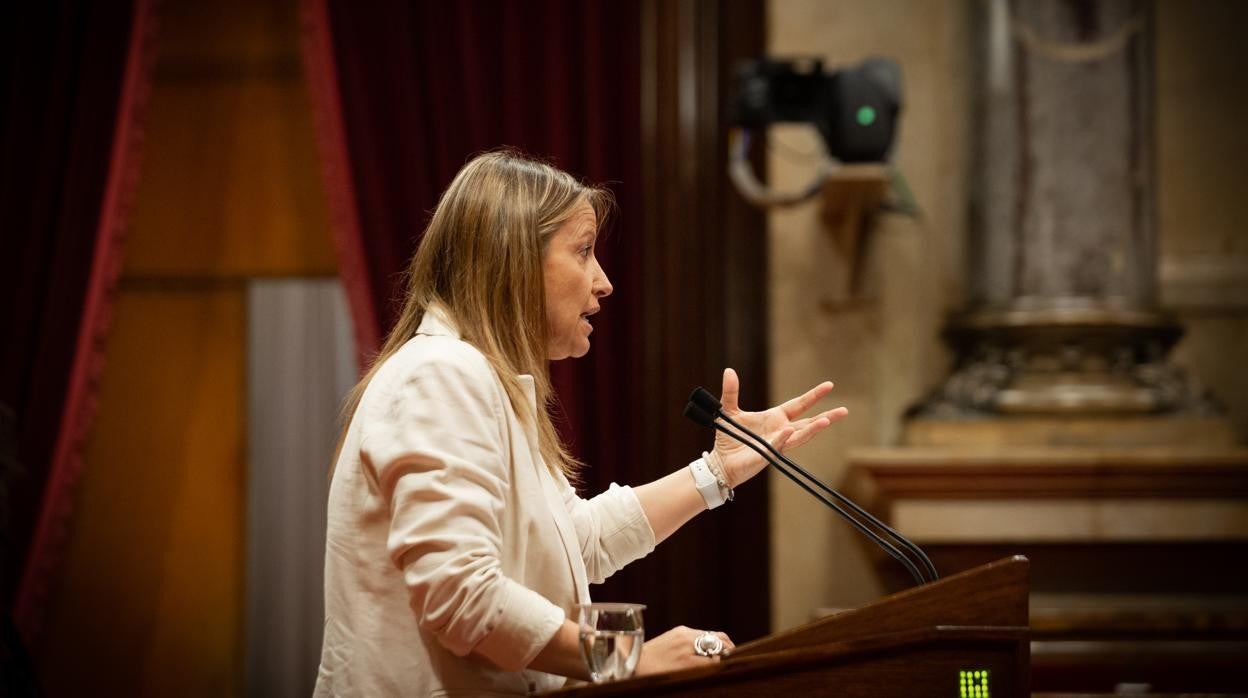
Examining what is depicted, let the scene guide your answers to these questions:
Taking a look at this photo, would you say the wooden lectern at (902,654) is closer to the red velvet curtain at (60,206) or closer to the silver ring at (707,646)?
the silver ring at (707,646)

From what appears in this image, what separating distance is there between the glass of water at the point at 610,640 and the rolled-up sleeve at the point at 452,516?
0.19 feet

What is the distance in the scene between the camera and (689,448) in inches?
138

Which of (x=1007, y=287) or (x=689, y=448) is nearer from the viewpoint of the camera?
(x=1007, y=287)

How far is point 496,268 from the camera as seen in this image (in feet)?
4.84

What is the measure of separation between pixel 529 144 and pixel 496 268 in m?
2.13

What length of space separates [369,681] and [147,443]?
2.81 metres

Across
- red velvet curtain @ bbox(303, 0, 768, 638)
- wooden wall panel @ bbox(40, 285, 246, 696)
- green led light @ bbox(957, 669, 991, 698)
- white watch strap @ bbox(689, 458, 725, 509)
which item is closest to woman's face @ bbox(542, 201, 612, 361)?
white watch strap @ bbox(689, 458, 725, 509)

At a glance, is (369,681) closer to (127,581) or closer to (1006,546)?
(1006,546)

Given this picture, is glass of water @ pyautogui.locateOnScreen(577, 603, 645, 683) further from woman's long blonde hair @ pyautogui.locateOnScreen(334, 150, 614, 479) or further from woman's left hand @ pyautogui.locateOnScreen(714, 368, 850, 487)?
woman's left hand @ pyautogui.locateOnScreen(714, 368, 850, 487)

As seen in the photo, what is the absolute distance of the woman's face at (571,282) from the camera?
154cm

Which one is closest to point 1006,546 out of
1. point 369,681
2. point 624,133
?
point 624,133

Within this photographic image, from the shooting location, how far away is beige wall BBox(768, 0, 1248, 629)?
129 inches

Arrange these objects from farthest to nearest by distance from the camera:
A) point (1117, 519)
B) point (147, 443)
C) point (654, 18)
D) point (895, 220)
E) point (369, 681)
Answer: point (147, 443) < point (654, 18) < point (895, 220) < point (1117, 519) < point (369, 681)

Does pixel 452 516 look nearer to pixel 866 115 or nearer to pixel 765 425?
pixel 765 425
